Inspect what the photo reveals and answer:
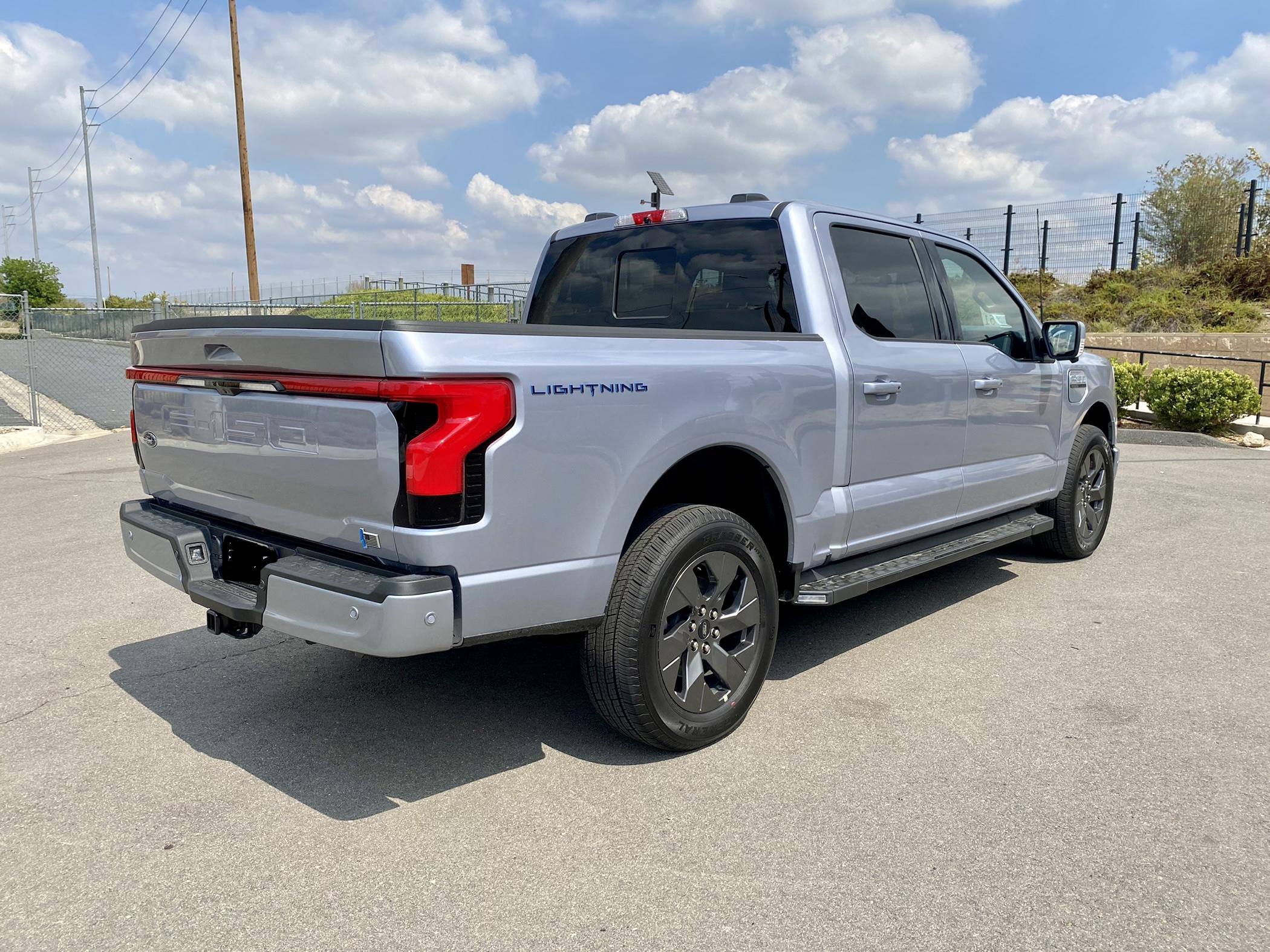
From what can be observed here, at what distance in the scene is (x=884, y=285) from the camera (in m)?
4.59

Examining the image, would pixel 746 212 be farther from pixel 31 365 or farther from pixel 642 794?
pixel 31 365

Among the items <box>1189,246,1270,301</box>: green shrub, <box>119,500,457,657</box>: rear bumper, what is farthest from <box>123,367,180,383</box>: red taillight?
<box>1189,246,1270,301</box>: green shrub

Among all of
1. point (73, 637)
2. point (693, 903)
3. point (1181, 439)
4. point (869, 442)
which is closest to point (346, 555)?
point (693, 903)

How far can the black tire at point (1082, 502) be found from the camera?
243 inches

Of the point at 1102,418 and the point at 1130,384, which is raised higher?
the point at 1102,418

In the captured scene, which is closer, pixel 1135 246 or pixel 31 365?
pixel 31 365

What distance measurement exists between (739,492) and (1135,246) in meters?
25.3

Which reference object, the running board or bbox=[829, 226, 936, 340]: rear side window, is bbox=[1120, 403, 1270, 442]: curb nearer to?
the running board

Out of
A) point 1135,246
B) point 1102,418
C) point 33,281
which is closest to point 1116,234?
point 1135,246

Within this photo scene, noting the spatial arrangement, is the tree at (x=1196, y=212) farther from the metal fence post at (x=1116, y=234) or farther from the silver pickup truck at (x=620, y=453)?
the silver pickup truck at (x=620, y=453)

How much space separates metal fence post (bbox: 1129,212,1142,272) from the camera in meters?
24.9

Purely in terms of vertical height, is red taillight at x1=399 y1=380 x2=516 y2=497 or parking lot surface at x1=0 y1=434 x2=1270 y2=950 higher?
red taillight at x1=399 y1=380 x2=516 y2=497

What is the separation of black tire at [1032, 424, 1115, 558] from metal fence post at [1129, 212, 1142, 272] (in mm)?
21470

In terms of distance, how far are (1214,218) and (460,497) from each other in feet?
97.7
